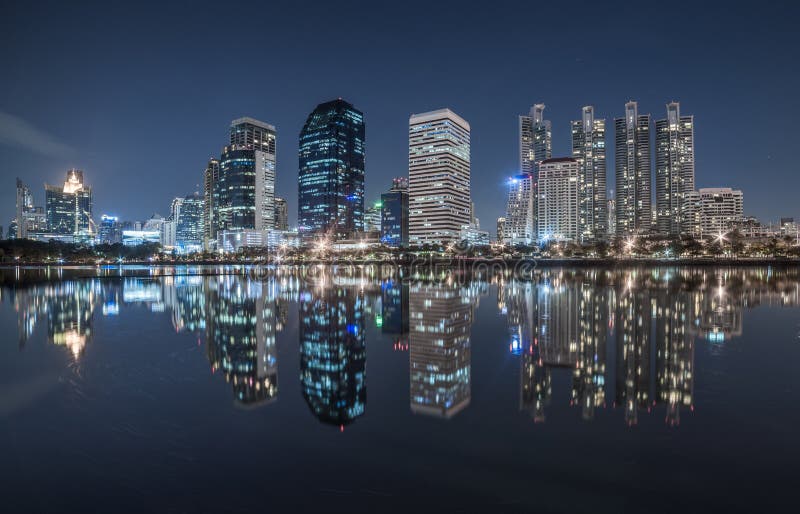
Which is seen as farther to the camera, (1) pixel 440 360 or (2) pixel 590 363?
(1) pixel 440 360

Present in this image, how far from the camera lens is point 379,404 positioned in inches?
364

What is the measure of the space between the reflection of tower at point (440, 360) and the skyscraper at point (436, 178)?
165 meters

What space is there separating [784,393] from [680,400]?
274cm

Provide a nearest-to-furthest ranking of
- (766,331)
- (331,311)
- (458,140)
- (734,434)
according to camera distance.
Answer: (734,434) → (766,331) → (331,311) → (458,140)

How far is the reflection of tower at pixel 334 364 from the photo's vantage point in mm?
9055

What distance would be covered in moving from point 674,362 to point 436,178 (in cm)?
18322

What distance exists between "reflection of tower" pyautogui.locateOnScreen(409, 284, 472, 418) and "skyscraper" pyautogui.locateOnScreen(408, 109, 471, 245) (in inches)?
6509

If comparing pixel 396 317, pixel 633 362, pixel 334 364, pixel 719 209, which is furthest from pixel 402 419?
pixel 719 209

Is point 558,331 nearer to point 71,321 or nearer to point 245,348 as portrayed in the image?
point 245,348

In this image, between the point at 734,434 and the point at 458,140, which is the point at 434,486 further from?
the point at 458,140

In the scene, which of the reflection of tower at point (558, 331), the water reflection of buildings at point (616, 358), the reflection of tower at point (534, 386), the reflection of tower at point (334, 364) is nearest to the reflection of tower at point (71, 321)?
the reflection of tower at point (334, 364)

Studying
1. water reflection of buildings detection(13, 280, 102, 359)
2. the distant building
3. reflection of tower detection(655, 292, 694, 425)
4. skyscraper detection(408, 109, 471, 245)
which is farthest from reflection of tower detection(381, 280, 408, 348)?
the distant building

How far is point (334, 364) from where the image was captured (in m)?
12.3

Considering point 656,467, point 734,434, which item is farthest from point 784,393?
point 656,467
